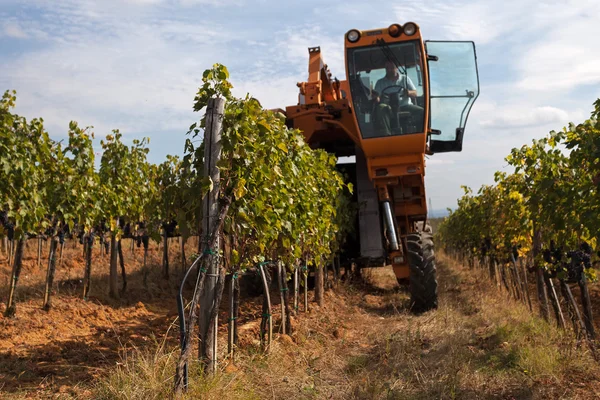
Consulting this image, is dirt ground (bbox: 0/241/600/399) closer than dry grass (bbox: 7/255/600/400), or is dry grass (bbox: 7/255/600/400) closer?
dry grass (bbox: 7/255/600/400)

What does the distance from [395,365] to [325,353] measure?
89 cm

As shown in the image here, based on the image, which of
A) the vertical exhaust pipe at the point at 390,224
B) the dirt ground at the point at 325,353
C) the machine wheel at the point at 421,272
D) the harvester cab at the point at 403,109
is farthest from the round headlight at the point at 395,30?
the dirt ground at the point at 325,353

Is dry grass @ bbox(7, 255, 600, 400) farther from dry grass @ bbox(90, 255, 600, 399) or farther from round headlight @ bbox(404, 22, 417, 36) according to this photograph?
round headlight @ bbox(404, 22, 417, 36)

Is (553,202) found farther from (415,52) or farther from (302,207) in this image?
(415,52)

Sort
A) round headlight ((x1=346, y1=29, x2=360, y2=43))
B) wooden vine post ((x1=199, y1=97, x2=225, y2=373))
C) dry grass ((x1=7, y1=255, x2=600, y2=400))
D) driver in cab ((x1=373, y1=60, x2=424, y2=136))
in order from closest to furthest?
1. dry grass ((x1=7, y1=255, x2=600, y2=400))
2. wooden vine post ((x1=199, y1=97, x2=225, y2=373))
3. driver in cab ((x1=373, y1=60, x2=424, y2=136))
4. round headlight ((x1=346, y1=29, x2=360, y2=43))

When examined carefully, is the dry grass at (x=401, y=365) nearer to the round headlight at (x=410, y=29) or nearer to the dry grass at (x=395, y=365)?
the dry grass at (x=395, y=365)

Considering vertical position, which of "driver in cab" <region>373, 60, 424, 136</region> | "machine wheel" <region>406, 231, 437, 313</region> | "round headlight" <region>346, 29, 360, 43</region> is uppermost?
"round headlight" <region>346, 29, 360, 43</region>

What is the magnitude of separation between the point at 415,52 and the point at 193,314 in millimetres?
5383

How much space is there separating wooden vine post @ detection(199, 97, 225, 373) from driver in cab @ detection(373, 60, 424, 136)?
3840 mm

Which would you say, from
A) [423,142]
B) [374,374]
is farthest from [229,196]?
[423,142]

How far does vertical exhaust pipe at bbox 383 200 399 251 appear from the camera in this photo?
26.6 feet

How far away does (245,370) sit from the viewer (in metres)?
4.80

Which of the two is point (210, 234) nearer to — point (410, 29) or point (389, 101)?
point (389, 101)

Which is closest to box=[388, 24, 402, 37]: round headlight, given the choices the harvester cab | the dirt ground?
the harvester cab
